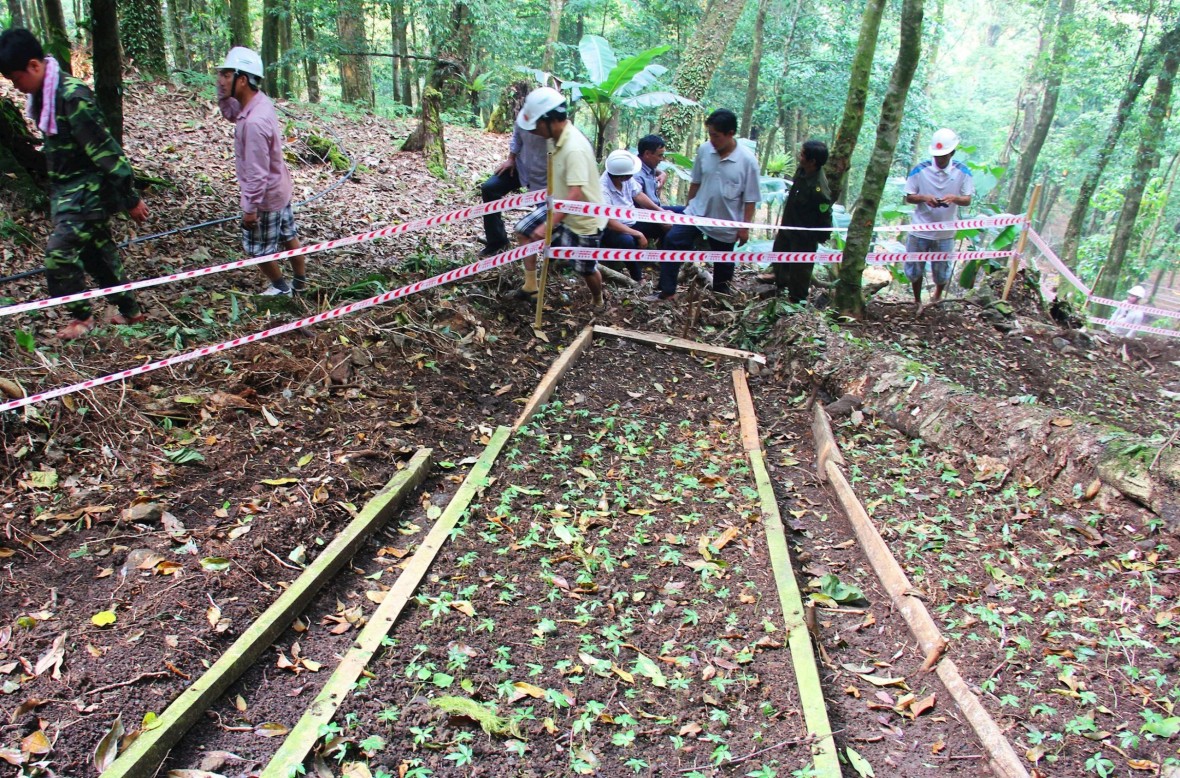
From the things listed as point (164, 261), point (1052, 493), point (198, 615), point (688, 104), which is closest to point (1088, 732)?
point (1052, 493)

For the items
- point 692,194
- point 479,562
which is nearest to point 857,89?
point 692,194

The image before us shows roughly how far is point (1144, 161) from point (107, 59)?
54.2 feet

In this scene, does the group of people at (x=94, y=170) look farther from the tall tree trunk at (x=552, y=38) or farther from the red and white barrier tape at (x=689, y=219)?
the tall tree trunk at (x=552, y=38)

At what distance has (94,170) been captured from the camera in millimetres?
4371

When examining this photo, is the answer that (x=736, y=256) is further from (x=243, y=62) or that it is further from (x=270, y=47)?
(x=270, y=47)

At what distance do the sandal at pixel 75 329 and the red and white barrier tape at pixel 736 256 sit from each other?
3.21 metres

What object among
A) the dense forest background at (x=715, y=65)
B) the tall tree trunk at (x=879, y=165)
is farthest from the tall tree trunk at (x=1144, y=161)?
the tall tree trunk at (x=879, y=165)

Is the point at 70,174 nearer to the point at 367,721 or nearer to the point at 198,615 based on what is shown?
the point at 198,615

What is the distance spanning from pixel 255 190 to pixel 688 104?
6.73m

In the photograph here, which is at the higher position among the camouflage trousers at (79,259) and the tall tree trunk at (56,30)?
the tall tree trunk at (56,30)

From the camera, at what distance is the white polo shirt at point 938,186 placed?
7.31 metres

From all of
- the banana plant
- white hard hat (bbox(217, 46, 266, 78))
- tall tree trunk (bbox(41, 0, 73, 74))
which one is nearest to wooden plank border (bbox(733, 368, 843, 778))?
white hard hat (bbox(217, 46, 266, 78))

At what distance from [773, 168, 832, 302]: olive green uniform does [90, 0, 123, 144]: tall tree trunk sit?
5.92 metres

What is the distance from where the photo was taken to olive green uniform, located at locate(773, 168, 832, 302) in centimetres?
712
